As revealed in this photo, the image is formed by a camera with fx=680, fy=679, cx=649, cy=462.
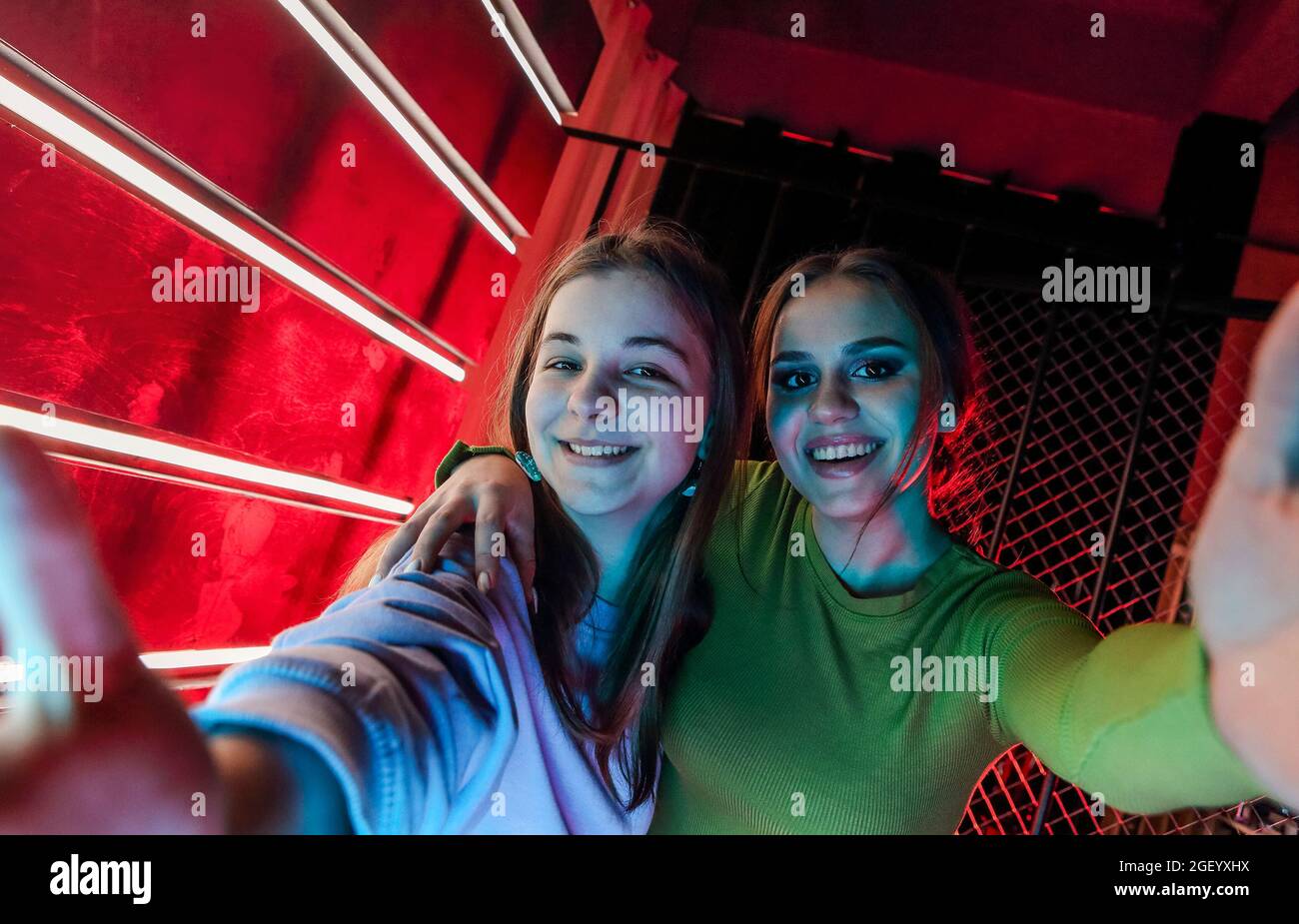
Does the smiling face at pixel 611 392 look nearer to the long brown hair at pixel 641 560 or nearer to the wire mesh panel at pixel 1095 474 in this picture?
the long brown hair at pixel 641 560

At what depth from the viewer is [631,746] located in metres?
0.82

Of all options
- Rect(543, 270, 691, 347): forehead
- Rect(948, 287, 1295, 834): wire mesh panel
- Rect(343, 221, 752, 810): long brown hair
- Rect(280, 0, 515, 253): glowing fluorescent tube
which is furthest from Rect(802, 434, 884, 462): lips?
Rect(948, 287, 1295, 834): wire mesh panel

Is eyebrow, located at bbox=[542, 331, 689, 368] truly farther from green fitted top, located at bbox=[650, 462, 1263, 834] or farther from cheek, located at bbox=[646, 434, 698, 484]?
green fitted top, located at bbox=[650, 462, 1263, 834]

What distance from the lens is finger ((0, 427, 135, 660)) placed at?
323mm

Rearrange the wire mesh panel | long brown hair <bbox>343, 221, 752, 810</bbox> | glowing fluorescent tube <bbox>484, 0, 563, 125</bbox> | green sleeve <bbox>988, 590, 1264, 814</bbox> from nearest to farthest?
1. green sleeve <bbox>988, 590, 1264, 814</bbox>
2. long brown hair <bbox>343, 221, 752, 810</bbox>
3. glowing fluorescent tube <bbox>484, 0, 563, 125</bbox>
4. the wire mesh panel

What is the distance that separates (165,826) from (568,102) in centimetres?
180

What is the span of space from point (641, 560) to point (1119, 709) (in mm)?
524

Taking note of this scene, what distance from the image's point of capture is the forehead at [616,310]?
83 cm

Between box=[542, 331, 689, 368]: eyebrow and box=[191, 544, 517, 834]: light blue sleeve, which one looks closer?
box=[191, 544, 517, 834]: light blue sleeve

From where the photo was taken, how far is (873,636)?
833 millimetres

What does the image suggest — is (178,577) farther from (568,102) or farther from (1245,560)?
(568,102)

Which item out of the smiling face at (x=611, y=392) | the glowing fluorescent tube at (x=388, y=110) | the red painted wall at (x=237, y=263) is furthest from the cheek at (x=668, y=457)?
the glowing fluorescent tube at (x=388, y=110)

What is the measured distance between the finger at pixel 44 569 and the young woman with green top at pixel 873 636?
36 cm

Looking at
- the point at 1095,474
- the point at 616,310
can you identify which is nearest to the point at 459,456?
the point at 616,310
